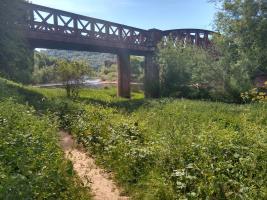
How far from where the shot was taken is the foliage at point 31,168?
16.3 feet

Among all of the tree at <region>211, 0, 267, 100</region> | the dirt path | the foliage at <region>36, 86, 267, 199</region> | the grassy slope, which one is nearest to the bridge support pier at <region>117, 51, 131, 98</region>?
the tree at <region>211, 0, 267, 100</region>

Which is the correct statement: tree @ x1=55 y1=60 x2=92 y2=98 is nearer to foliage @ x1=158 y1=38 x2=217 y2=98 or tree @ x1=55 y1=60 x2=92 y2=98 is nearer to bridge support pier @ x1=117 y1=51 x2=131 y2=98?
foliage @ x1=158 y1=38 x2=217 y2=98

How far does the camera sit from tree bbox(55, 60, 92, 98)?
30622 millimetres

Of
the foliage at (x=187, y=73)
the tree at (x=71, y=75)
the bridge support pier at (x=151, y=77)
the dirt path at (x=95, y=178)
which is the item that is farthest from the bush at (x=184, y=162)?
the bridge support pier at (x=151, y=77)

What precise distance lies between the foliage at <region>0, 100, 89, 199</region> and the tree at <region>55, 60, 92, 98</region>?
2211 centimetres

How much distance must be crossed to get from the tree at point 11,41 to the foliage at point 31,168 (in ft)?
48.2

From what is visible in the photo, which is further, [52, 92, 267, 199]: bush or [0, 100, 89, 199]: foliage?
[52, 92, 267, 199]: bush

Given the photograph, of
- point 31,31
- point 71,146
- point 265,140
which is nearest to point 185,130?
point 265,140

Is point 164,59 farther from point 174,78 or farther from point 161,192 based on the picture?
point 161,192

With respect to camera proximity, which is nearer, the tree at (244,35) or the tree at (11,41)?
the tree at (11,41)

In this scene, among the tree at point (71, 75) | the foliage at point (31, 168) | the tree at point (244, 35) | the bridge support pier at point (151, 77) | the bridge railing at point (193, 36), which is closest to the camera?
the foliage at point (31, 168)

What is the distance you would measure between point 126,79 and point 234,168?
33.7m

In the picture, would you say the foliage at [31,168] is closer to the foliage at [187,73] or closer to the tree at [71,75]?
the tree at [71,75]

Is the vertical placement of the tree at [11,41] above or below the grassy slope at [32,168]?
above
